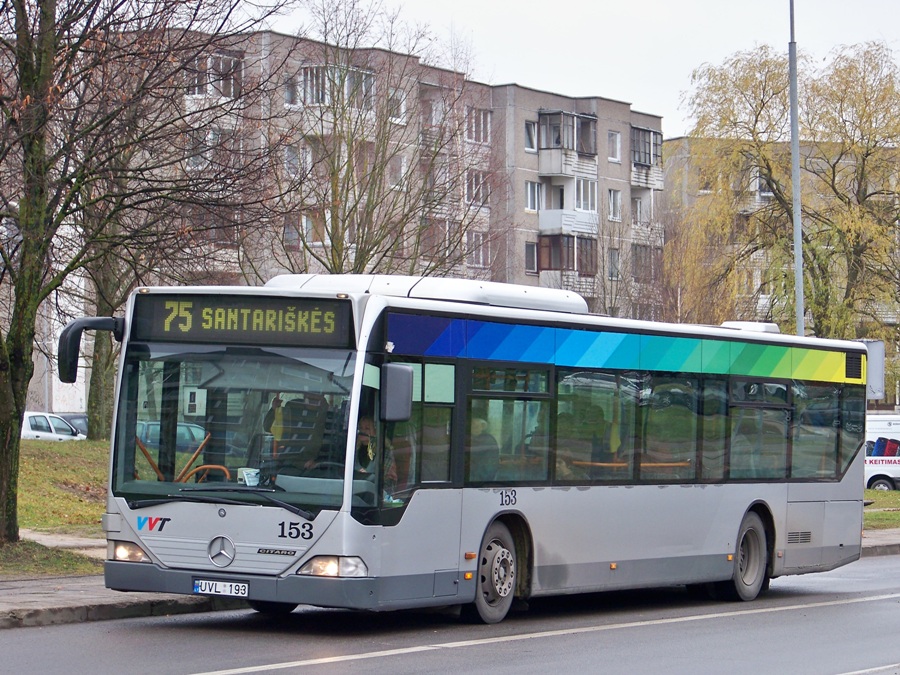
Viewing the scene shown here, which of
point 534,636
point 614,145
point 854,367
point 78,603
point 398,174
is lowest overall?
point 534,636

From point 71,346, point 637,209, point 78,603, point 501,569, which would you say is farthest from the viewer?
point 637,209

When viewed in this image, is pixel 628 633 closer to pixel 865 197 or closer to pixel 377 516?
pixel 377 516

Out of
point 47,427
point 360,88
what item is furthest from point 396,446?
point 47,427

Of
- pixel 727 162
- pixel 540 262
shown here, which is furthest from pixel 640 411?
pixel 540 262

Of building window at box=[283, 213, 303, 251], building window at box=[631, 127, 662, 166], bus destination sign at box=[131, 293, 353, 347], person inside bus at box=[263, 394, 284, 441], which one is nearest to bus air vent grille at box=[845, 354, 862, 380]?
bus destination sign at box=[131, 293, 353, 347]

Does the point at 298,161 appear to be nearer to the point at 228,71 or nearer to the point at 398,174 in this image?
the point at 228,71

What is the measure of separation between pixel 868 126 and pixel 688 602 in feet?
97.7

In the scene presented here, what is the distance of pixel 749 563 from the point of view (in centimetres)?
1747

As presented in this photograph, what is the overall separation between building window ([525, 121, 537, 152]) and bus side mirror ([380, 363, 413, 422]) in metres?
64.2

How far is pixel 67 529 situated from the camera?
71.2 ft

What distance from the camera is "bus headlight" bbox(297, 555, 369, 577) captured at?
39.2ft

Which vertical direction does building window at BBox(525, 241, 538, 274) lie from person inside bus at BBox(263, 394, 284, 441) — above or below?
above

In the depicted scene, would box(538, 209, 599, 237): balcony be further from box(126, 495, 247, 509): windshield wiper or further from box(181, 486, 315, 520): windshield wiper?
box(181, 486, 315, 520): windshield wiper

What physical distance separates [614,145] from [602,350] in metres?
66.3
